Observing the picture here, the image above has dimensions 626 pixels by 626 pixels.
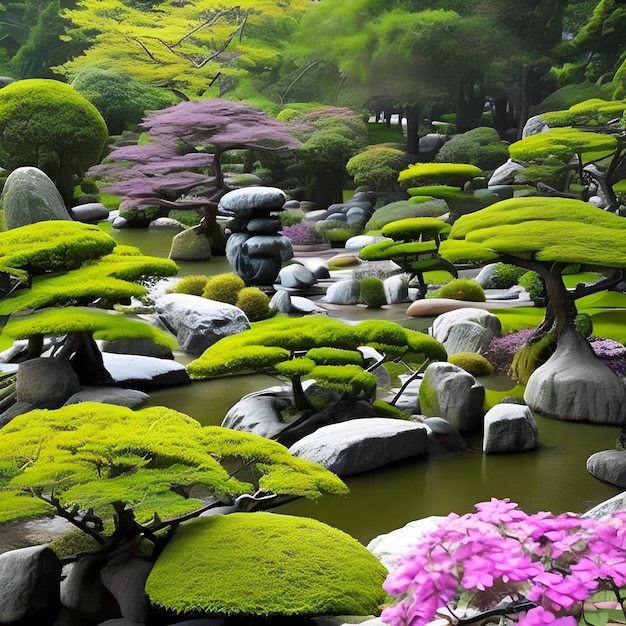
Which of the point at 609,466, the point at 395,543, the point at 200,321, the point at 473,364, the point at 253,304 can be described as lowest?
the point at 253,304

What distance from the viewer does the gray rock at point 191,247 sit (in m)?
15.9

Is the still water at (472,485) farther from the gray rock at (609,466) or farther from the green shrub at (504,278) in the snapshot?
the green shrub at (504,278)

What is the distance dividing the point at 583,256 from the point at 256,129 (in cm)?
1120

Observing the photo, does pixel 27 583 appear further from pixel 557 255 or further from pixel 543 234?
pixel 543 234

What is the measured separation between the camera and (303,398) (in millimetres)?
6520

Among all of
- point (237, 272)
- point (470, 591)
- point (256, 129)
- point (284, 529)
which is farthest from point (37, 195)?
point (470, 591)

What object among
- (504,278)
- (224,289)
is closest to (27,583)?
(224,289)

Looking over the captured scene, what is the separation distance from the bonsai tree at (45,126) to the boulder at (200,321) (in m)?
8.74

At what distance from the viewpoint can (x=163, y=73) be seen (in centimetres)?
2448

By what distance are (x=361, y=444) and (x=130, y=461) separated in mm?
2412

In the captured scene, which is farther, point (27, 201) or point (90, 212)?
point (90, 212)

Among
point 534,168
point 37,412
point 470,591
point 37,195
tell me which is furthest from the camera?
point 534,168

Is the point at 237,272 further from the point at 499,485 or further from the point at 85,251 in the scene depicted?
the point at 499,485

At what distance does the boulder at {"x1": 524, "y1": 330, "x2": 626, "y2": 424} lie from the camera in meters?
6.90
